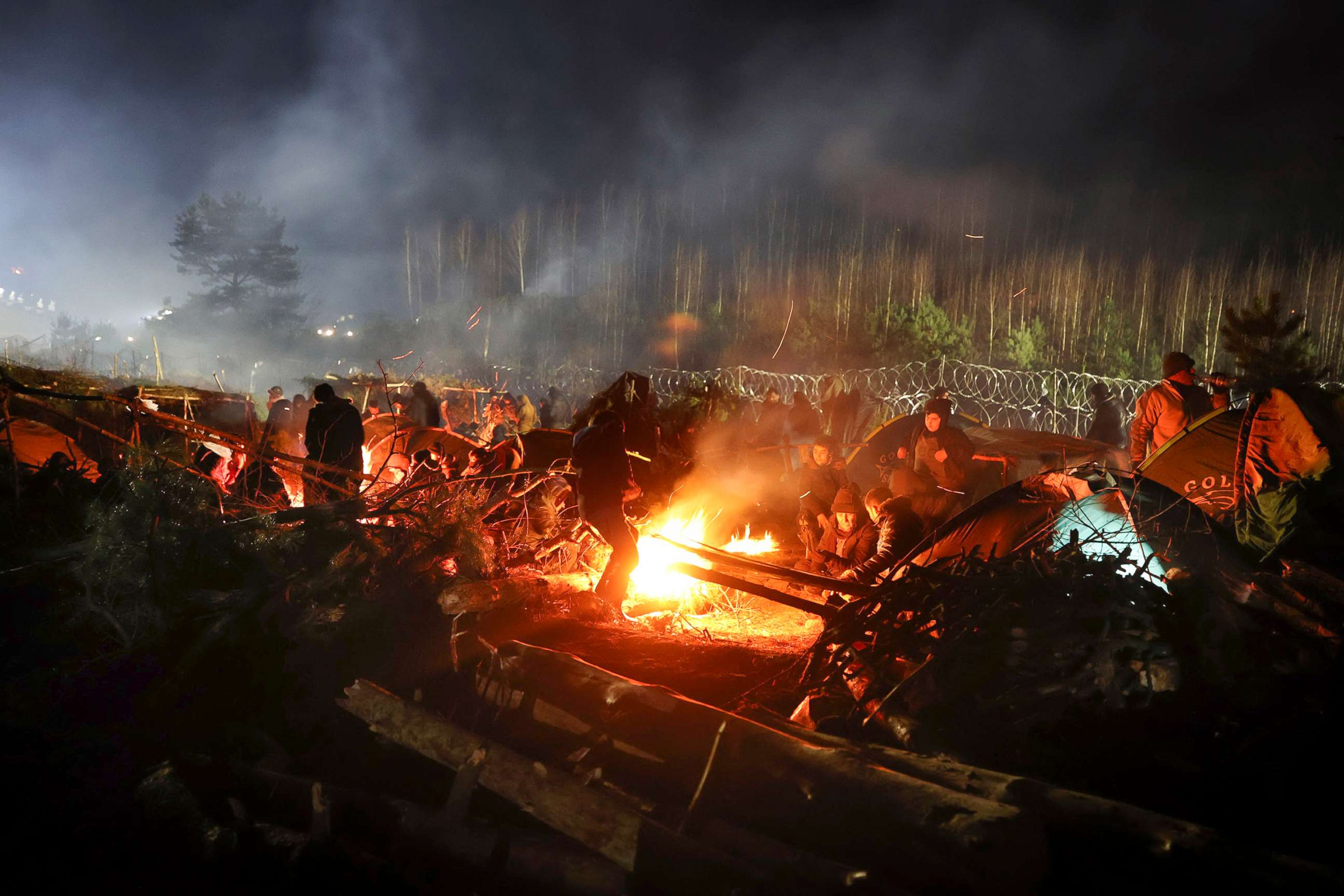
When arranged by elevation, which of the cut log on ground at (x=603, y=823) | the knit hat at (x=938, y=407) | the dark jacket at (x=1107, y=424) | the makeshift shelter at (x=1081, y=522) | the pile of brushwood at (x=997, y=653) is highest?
the knit hat at (x=938, y=407)

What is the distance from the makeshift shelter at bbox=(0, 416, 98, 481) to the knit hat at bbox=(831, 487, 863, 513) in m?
7.15

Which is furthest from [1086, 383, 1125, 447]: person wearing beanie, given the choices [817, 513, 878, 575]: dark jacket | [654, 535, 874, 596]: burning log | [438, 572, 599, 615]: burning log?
[438, 572, 599, 615]: burning log

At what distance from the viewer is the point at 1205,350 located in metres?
34.1

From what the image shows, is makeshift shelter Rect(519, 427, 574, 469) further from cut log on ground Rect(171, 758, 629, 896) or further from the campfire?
cut log on ground Rect(171, 758, 629, 896)

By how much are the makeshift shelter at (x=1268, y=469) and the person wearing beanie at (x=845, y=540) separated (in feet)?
7.17

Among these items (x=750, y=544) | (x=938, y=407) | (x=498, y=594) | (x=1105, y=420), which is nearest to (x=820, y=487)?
(x=750, y=544)

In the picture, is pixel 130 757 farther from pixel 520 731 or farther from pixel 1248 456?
pixel 1248 456

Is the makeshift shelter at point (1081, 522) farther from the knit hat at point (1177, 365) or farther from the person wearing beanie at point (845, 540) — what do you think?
the knit hat at point (1177, 365)

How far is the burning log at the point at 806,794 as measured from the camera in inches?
92.5

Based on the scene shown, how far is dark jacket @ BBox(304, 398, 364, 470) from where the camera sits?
7172 millimetres

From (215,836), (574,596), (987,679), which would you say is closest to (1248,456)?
(987,679)

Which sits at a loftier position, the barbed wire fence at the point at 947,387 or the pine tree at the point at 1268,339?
the pine tree at the point at 1268,339

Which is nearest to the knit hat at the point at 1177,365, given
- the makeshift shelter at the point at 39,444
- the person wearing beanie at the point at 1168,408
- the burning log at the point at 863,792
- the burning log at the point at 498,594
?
the person wearing beanie at the point at 1168,408

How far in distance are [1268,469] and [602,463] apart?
445 cm
